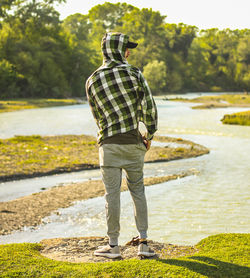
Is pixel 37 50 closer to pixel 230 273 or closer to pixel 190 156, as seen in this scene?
pixel 190 156

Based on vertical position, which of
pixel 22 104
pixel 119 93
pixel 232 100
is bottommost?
pixel 232 100

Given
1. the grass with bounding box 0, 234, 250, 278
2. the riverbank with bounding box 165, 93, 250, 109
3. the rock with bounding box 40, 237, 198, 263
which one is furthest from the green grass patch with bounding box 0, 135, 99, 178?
the riverbank with bounding box 165, 93, 250, 109

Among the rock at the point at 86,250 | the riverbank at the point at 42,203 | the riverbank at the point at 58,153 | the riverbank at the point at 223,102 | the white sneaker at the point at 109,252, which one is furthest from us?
the riverbank at the point at 223,102

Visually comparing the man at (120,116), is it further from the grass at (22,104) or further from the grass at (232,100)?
the grass at (232,100)

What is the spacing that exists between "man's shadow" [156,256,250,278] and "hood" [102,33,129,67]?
2.43 metres

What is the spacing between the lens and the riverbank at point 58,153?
17.3 metres

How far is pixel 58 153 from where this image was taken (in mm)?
21297

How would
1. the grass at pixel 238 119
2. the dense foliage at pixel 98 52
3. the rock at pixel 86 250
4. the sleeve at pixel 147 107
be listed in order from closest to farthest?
the sleeve at pixel 147 107, the rock at pixel 86 250, the grass at pixel 238 119, the dense foliage at pixel 98 52

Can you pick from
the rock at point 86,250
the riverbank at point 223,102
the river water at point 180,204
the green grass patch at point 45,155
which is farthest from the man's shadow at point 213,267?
the riverbank at point 223,102

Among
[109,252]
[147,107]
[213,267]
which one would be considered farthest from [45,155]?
[213,267]

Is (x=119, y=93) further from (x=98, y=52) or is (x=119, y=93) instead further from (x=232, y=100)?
(x=98, y=52)

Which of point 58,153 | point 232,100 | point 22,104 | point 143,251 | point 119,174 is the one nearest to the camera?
point 119,174

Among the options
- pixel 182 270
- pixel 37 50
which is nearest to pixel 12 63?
pixel 37 50

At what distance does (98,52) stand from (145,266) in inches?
3938
